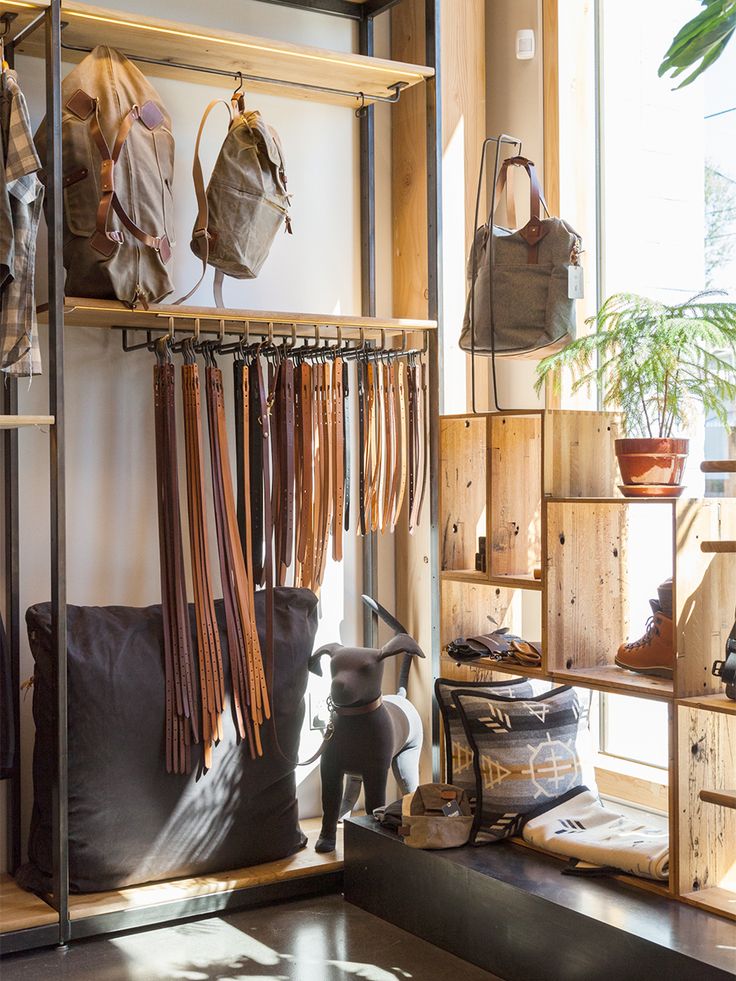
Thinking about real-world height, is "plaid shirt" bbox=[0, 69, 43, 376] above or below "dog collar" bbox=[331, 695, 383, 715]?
above

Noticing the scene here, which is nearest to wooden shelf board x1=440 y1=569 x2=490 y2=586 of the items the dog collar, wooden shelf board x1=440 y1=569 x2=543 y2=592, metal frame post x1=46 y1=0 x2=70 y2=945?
wooden shelf board x1=440 y1=569 x2=543 y2=592

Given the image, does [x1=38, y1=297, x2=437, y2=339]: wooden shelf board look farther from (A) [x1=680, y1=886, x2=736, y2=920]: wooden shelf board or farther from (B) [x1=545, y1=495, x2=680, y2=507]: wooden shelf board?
(A) [x1=680, y1=886, x2=736, y2=920]: wooden shelf board

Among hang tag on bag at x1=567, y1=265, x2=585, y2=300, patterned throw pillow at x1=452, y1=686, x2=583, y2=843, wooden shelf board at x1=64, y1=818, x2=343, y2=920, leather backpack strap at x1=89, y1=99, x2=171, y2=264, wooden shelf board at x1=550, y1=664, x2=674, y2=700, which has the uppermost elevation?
leather backpack strap at x1=89, y1=99, x2=171, y2=264

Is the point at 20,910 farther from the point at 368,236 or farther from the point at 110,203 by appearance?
the point at 368,236

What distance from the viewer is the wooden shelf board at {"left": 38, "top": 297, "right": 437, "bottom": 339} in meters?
3.02

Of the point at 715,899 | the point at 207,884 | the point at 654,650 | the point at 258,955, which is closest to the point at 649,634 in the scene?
the point at 654,650

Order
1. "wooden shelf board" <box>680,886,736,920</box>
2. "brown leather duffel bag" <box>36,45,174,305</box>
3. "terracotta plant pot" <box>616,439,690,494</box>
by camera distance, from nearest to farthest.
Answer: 1. "wooden shelf board" <box>680,886,736,920</box>
2. "terracotta plant pot" <box>616,439,690,494</box>
3. "brown leather duffel bag" <box>36,45,174,305</box>

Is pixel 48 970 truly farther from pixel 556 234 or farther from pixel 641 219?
pixel 641 219

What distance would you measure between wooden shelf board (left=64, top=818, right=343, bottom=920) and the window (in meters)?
1.05

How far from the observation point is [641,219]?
365 centimetres

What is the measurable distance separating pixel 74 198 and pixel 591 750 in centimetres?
230

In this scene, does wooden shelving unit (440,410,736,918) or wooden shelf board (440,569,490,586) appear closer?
wooden shelving unit (440,410,736,918)

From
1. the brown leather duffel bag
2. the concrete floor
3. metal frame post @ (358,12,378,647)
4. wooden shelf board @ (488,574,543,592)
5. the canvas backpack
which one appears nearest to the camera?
the concrete floor

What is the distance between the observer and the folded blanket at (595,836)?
267 cm
